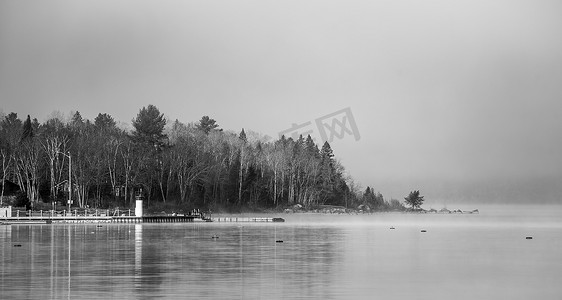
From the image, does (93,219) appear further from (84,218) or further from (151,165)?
(151,165)

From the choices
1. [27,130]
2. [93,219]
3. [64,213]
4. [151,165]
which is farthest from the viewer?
[27,130]

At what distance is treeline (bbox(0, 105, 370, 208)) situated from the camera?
119 metres

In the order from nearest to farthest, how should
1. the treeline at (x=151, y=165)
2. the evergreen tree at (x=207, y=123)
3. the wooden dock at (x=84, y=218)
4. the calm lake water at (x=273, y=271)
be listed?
1. the calm lake water at (x=273, y=271)
2. the wooden dock at (x=84, y=218)
3. the treeline at (x=151, y=165)
4. the evergreen tree at (x=207, y=123)

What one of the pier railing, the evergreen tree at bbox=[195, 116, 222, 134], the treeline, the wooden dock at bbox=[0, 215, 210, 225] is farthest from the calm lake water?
the evergreen tree at bbox=[195, 116, 222, 134]

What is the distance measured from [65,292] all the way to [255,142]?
150571 millimetres

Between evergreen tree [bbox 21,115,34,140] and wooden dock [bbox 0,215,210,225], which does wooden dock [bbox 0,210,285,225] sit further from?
evergreen tree [bbox 21,115,34,140]

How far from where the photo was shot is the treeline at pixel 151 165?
389 ft

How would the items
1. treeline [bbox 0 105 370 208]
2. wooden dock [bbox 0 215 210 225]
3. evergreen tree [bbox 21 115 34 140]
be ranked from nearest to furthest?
wooden dock [bbox 0 215 210 225]
treeline [bbox 0 105 370 208]
evergreen tree [bbox 21 115 34 140]

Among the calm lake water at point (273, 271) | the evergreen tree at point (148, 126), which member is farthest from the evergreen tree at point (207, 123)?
the calm lake water at point (273, 271)

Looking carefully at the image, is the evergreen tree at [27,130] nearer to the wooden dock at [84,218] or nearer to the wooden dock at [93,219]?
the wooden dock at [84,218]

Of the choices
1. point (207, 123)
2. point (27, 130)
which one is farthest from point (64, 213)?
point (207, 123)

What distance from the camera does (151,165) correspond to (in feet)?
425

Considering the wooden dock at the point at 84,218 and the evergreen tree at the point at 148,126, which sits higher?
the evergreen tree at the point at 148,126

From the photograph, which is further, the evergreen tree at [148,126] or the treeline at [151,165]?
the evergreen tree at [148,126]
